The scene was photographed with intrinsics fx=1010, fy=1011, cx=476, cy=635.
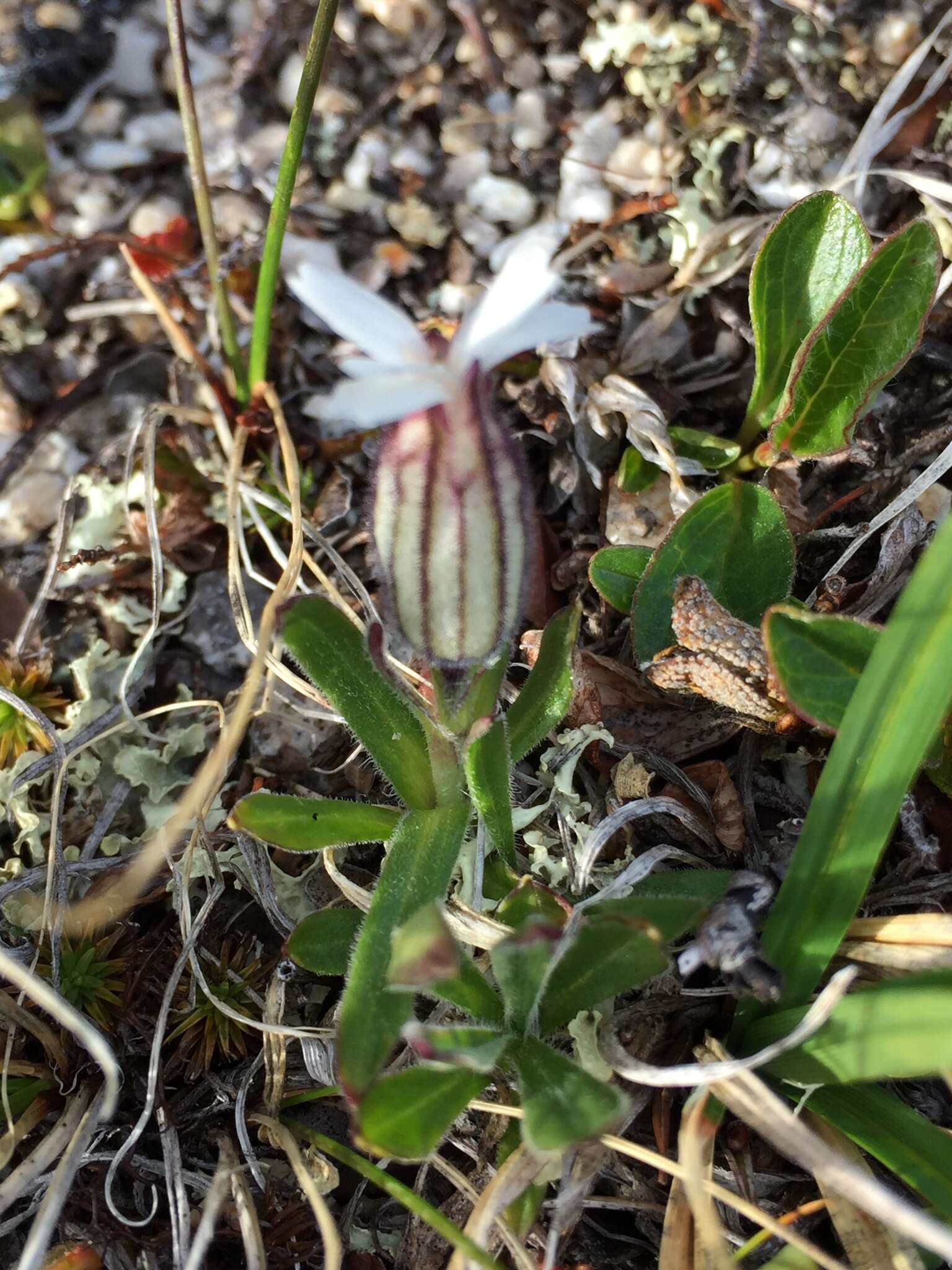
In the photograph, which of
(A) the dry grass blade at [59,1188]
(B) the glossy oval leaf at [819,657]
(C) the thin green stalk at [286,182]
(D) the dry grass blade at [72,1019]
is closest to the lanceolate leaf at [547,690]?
(B) the glossy oval leaf at [819,657]

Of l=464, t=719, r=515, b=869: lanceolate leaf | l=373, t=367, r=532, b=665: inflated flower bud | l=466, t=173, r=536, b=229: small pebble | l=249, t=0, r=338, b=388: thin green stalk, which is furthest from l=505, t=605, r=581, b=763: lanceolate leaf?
l=466, t=173, r=536, b=229: small pebble

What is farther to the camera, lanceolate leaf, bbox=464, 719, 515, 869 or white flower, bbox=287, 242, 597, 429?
lanceolate leaf, bbox=464, 719, 515, 869

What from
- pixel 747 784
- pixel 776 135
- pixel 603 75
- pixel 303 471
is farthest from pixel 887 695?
pixel 603 75

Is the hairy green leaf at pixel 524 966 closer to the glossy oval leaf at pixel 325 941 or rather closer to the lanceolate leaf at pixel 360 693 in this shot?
the glossy oval leaf at pixel 325 941

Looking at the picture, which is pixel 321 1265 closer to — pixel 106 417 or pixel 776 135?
pixel 106 417

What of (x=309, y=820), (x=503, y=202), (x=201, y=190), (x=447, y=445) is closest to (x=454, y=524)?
(x=447, y=445)

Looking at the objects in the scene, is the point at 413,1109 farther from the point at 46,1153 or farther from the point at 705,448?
the point at 705,448

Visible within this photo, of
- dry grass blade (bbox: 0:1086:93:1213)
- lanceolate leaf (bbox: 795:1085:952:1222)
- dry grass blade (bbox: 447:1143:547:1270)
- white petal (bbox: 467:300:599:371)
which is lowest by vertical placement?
dry grass blade (bbox: 0:1086:93:1213)

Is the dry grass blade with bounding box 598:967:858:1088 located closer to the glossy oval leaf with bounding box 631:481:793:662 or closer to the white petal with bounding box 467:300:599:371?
the glossy oval leaf with bounding box 631:481:793:662
